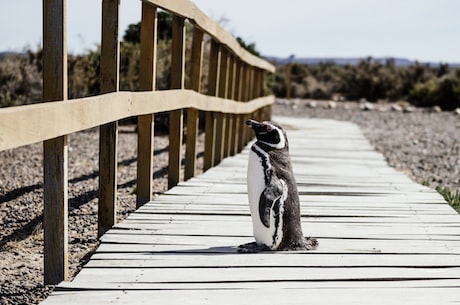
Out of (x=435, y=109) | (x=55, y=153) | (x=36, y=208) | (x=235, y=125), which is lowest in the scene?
(x=435, y=109)

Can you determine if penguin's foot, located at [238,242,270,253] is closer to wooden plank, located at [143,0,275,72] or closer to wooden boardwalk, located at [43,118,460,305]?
wooden boardwalk, located at [43,118,460,305]

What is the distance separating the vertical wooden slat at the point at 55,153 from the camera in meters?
3.05

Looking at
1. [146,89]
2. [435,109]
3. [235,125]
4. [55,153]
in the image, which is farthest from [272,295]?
[435,109]

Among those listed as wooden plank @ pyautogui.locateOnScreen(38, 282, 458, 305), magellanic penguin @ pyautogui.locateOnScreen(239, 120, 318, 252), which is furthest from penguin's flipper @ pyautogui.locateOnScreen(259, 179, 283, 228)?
wooden plank @ pyautogui.locateOnScreen(38, 282, 458, 305)

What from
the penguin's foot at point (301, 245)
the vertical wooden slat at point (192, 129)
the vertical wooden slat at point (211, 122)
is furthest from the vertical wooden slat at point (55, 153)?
the vertical wooden slat at point (211, 122)

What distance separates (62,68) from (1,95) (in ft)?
31.1

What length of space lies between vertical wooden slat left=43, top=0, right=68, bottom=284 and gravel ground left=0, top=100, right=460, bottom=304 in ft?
1.44

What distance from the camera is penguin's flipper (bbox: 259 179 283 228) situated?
3486 mm

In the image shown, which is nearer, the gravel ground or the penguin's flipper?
the penguin's flipper

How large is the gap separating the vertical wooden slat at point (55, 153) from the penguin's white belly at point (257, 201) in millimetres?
926

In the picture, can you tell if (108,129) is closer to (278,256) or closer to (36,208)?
(278,256)

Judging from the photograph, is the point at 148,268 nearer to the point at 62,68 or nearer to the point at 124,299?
the point at 124,299

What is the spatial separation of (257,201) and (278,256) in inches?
11.9

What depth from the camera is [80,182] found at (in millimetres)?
7000
